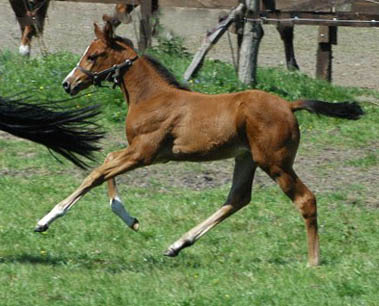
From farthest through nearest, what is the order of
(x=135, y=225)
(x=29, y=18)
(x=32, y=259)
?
1. (x=29, y=18)
2. (x=135, y=225)
3. (x=32, y=259)

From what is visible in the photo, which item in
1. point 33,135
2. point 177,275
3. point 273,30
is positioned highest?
point 33,135

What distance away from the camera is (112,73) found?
7.84 meters

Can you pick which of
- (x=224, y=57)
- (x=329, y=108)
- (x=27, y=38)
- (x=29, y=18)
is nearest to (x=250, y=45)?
(x=29, y=18)

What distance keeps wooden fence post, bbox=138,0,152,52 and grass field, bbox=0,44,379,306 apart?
2.05 metres

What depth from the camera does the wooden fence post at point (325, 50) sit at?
46.9 feet

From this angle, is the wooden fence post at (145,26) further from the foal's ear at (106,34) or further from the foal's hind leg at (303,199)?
the foal's hind leg at (303,199)

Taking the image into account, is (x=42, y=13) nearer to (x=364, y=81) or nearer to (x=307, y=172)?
(x=364, y=81)

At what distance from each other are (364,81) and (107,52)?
902 cm

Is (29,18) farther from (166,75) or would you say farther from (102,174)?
(102,174)

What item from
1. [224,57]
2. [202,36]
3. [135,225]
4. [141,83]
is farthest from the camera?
[202,36]

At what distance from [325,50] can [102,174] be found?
7.94m

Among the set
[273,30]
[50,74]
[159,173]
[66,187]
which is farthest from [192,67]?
[273,30]

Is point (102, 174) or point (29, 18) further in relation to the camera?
point (29, 18)

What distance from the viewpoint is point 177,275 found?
21.8ft
